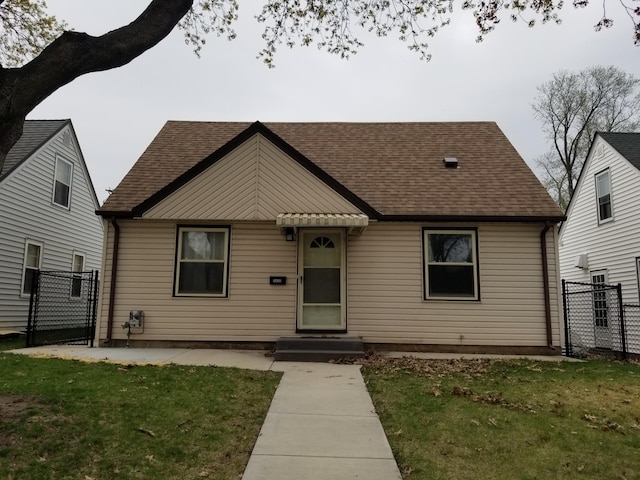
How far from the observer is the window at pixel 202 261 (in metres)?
10.1

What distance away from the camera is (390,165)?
38.5 feet

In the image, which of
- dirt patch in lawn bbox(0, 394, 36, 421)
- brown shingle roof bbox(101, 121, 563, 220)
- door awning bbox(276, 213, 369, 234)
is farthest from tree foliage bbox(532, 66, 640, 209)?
dirt patch in lawn bbox(0, 394, 36, 421)

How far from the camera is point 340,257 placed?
1010 centimetres

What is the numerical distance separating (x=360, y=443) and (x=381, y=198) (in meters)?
6.81

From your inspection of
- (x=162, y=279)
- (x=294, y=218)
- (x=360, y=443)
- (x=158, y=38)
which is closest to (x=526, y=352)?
(x=294, y=218)

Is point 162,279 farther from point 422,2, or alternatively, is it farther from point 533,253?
point 533,253

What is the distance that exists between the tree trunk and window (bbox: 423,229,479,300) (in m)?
6.87

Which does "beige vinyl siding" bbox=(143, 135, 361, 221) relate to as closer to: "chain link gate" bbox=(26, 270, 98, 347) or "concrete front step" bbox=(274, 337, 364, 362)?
"concrete front step" bbox=(274, 337, 364, 362)

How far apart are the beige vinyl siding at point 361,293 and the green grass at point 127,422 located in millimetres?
3001

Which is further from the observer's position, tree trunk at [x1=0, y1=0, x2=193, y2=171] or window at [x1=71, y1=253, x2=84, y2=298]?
window at [x1=71, y1=253, x2=84, y2=298]

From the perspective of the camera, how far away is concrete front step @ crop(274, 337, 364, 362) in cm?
868

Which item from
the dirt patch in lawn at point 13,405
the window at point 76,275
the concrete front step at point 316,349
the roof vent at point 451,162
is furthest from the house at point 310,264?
the window at point 76,275

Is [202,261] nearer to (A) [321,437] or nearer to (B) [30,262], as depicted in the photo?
(A) [321,437]

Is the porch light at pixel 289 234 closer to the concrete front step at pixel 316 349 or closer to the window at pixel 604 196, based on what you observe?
the concrete front step at pixel 316 349
